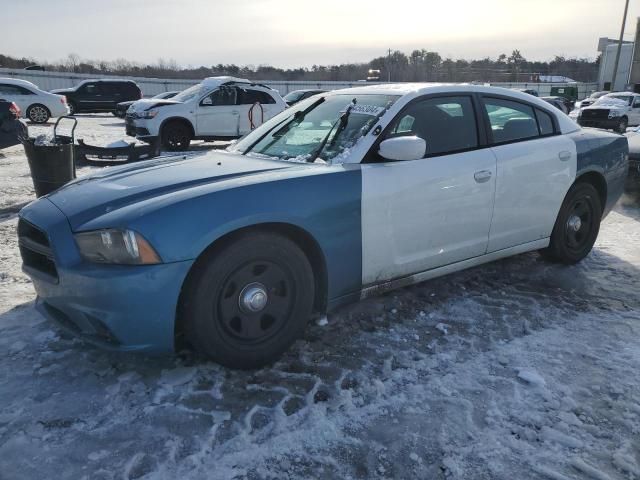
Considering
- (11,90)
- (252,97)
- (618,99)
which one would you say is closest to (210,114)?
(252,97)

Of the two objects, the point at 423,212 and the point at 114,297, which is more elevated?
the point at 423,212

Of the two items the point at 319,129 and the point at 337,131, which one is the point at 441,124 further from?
the point at 319,129

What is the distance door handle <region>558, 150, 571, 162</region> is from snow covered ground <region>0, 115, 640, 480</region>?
1.20m

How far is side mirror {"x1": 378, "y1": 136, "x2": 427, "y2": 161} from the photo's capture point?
317cm

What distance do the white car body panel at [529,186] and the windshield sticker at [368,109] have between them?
38.4 inches

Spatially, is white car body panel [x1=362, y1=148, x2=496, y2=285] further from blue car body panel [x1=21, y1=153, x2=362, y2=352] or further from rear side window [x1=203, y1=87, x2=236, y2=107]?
rear side window [x1=203, y1=87, x2=236, y2=107]

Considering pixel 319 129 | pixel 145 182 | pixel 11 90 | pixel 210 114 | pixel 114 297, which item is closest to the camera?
pixel 114 297

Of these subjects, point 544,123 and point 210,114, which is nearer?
point 544,123

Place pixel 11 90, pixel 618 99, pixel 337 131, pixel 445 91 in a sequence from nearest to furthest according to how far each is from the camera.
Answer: pixel 337 131 < pixel 445 91 < pixel 11 90 < pixel 618 99

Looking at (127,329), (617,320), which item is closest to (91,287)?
(127,329)

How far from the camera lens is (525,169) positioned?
3.96 m

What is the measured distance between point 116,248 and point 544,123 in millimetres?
3548

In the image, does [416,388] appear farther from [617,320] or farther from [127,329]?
[617,320]

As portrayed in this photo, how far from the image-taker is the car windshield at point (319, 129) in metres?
3.41
